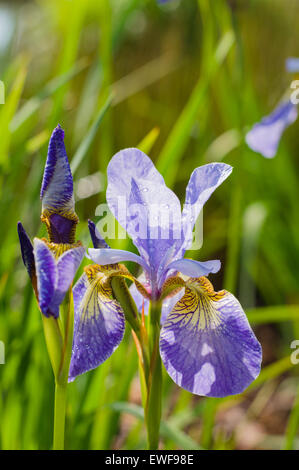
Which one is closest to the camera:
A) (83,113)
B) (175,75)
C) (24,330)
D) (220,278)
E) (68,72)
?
(24,330)

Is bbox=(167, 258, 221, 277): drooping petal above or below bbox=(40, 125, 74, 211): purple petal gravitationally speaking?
below

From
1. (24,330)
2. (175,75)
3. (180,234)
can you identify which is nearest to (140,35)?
(175,75)

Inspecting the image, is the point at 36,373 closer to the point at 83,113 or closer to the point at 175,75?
the point at 83,113

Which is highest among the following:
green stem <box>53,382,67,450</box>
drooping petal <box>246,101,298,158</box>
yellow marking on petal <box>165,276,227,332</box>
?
drooping petal <box>246,101,298,158</box>

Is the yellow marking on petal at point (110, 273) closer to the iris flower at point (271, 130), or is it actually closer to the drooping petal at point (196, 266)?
the drooping petal at point (196, 266)

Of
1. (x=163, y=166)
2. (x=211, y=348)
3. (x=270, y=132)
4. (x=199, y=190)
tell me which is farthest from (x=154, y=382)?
(x=270, y=132)

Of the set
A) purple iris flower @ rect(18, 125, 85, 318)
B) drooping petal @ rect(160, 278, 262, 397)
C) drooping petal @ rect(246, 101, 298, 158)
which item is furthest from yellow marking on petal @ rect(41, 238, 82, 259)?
drooping petal @ rect(246, 101, 298, 158)

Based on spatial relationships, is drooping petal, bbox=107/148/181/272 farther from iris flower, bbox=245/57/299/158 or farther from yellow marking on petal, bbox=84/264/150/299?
iris flower, bbox=245/57/299/158

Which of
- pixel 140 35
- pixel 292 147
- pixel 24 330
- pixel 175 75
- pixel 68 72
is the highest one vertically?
pixel 140 35
